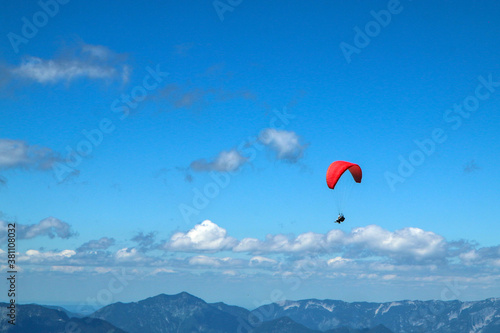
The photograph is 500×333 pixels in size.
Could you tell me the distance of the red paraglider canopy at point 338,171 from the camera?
3339 inches

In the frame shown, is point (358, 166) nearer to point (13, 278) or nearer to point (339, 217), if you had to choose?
point (339, 217)

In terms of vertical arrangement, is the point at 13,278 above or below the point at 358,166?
below

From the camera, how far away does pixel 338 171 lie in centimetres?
8519

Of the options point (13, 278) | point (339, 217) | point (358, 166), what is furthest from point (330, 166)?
point (13, 278)

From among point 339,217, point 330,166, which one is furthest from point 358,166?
point 339,217

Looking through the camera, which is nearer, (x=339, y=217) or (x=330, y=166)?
(x=339, y=217)

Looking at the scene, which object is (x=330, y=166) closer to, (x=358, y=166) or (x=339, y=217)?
(x=358, y=166)

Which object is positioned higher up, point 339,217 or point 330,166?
point 330,166

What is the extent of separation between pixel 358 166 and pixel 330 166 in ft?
16.4

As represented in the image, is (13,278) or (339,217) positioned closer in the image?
(339,217)

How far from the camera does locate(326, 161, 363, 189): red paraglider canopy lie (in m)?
84.8

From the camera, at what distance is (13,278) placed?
301 ft

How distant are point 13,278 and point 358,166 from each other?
6717 centimetres

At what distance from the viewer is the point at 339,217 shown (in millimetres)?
79375
